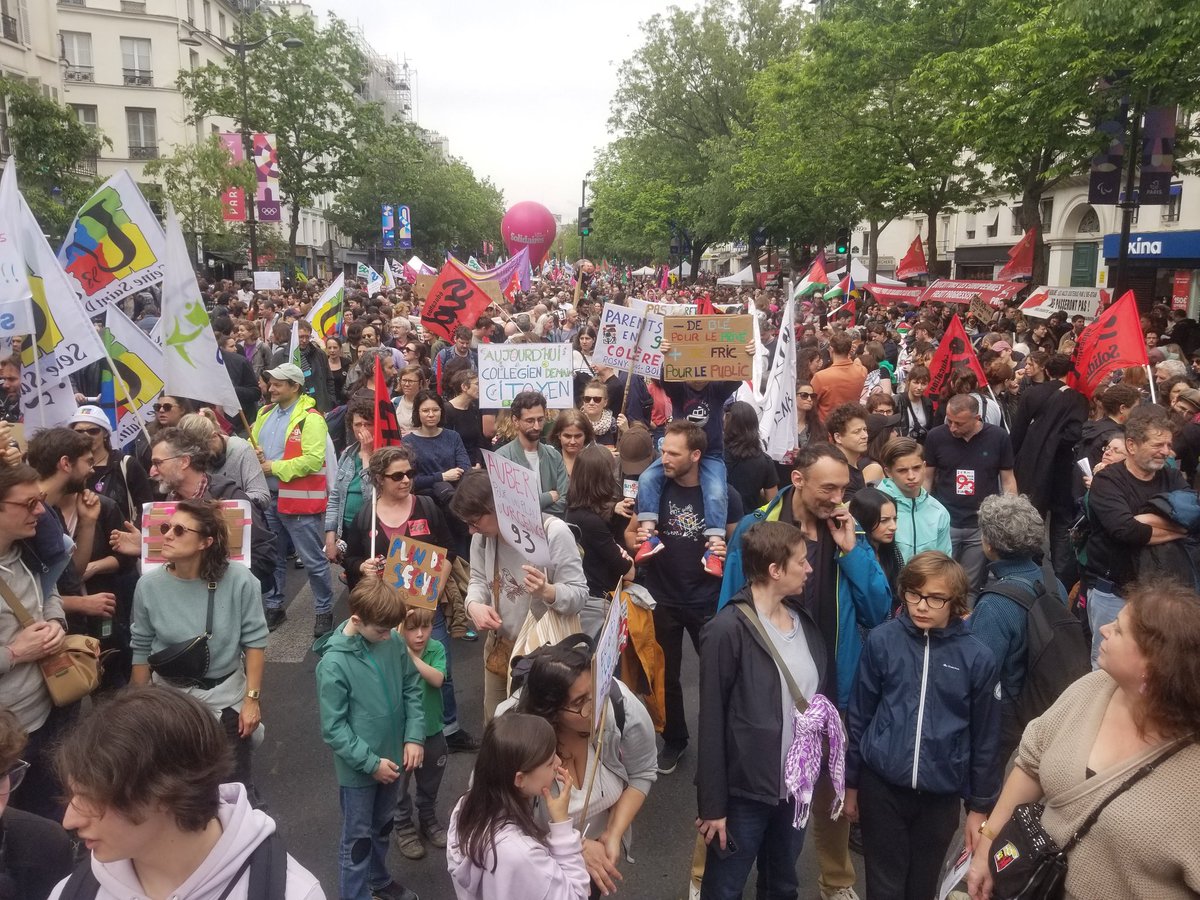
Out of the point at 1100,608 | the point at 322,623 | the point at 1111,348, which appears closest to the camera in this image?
the point at 1100,608

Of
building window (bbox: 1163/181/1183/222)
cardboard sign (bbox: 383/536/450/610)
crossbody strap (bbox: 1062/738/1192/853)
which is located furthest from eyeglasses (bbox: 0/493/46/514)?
building window (bbox: 1163/181/1183/222)

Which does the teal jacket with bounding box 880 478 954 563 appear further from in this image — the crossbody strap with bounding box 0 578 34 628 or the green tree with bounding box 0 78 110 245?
the green tree with bounding box 0 78 110 245

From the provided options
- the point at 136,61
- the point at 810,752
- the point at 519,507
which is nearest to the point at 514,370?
the point at 519,507

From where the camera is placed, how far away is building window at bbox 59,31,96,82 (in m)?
43.3

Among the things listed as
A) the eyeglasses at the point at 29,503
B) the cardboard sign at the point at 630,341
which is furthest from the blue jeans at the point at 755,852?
the cardboard sign at the point at 630,341

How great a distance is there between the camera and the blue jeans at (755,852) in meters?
3.35

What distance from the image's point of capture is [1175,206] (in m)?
26.5

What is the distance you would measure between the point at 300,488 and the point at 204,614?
320cm

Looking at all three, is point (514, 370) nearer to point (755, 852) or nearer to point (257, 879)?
point (755, 852)

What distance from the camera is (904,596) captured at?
3.32m

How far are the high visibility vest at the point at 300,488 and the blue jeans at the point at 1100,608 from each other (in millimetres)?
5035

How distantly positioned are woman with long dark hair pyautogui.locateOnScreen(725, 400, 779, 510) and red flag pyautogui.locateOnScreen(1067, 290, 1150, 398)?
3370 mm

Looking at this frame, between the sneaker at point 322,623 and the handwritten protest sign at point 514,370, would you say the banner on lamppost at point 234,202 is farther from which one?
the sneaker at point 322,623

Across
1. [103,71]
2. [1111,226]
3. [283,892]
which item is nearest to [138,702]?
[283,892]
